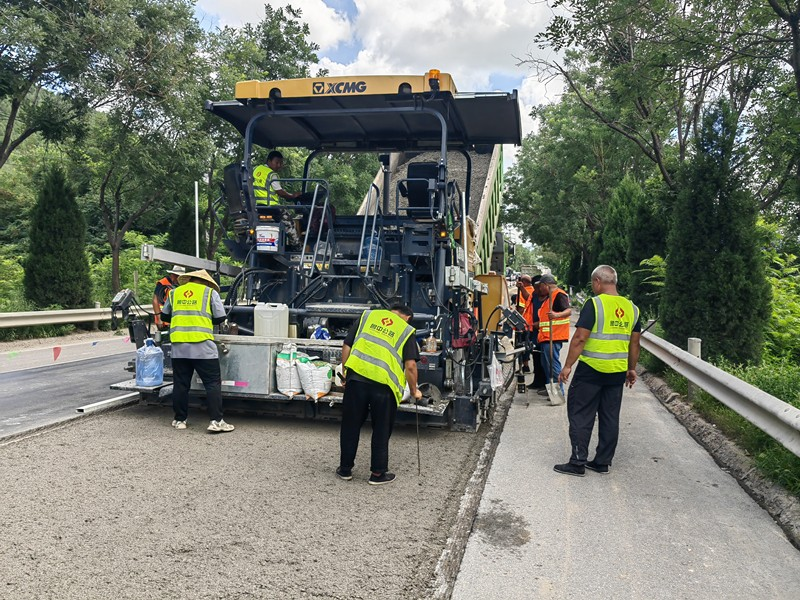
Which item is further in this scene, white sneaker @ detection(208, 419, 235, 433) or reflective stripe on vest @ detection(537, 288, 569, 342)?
reflective stripe on vest @ detection(537, 288, 569, 342)

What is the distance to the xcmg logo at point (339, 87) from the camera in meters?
6.16

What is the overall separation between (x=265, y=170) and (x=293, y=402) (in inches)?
99.4

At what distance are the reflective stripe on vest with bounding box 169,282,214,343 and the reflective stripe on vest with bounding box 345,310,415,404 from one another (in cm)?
171

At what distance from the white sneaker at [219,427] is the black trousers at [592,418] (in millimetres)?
2924

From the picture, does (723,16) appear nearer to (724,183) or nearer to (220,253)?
(724,183)

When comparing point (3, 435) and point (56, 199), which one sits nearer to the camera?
point (3, 435)

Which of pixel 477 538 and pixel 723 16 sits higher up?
pixel 723 16

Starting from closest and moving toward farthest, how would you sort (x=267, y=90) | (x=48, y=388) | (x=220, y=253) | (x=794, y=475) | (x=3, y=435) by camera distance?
(x=794, y=475)
(x=3, y=435)
(x=267, y=90)
(x=48, y=388)
(x=220, y=253)

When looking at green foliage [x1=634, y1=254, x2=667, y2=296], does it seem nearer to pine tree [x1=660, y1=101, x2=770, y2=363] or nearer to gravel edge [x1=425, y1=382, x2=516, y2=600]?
pine tree [x1=660, y1=101, x2=770, y2=363]

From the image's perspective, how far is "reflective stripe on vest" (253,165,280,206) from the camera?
267 inches

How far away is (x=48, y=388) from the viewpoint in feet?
25.3

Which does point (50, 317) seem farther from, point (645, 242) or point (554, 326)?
point (645, 242)

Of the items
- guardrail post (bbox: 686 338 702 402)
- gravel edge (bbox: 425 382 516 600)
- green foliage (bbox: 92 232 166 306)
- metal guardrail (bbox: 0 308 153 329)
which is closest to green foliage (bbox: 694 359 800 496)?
guardrail post (bbox: 686 338 702 402)

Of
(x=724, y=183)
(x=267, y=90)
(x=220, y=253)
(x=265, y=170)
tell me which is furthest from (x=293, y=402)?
(x=220, y=253)
